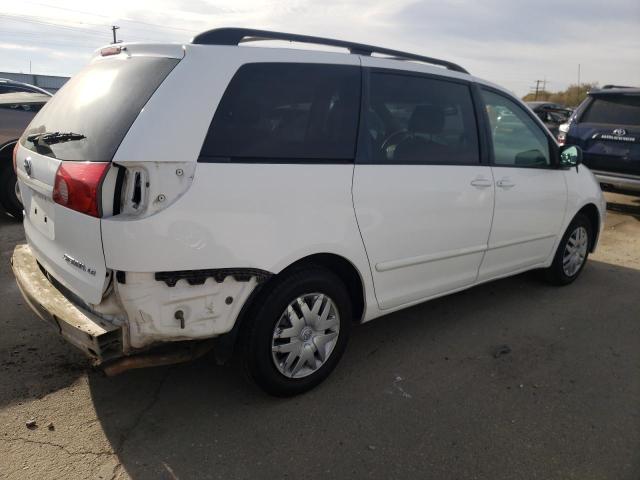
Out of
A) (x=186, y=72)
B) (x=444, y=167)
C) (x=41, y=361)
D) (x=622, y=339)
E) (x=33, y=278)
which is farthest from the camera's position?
(x=622, y=339)

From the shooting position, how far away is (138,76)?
8.33 feet

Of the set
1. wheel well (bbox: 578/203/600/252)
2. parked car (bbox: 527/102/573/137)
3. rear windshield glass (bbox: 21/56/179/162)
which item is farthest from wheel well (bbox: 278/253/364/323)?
parked car (bbox: 527/102/573/137)

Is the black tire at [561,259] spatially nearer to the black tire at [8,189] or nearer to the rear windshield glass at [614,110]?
the rear windshield glass at [614,110]

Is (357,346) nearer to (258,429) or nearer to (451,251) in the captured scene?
(451,251)

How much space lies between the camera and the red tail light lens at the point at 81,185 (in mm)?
2297

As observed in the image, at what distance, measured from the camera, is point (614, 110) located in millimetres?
8109

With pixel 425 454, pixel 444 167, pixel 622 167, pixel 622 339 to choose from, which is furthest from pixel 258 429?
pixel 622 167

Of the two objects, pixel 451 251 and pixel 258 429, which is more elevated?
pixel 451 251

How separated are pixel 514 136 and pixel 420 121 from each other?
3.64 feet

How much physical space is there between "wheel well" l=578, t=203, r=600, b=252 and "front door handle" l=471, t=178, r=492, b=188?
1.67 meters

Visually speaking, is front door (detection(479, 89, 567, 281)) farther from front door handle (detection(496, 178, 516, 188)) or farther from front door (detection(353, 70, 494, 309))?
front door (detection(353, 70, 494, 309))

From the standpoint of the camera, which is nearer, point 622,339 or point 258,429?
point 258,429

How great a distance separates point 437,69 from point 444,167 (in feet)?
2.27

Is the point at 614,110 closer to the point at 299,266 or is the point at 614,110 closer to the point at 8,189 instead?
the point at 299,266
